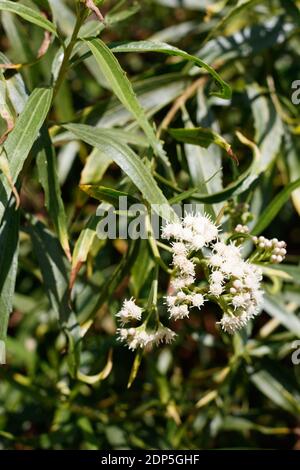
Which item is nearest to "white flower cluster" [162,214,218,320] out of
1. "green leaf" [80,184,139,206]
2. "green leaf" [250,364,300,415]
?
"green leaf" [80,184,139,206]

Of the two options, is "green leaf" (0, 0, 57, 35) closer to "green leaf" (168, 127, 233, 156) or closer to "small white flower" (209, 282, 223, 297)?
"green leaf" (168, 127, 233, 156)

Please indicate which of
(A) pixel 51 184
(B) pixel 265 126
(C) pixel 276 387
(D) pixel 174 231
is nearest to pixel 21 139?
(A) pixel 51 184

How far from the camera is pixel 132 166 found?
43.7 inches

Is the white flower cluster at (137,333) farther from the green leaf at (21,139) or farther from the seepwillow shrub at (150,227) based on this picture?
the green leaf at (21,139)

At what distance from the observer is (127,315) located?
1081 mm

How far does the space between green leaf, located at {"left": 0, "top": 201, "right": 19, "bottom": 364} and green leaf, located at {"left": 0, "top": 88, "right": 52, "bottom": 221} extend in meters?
0.11

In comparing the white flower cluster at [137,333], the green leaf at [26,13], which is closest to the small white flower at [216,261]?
the white flower cluster at [137,333]

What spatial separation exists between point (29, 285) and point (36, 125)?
3.30 ft

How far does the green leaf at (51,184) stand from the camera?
1.19 metres

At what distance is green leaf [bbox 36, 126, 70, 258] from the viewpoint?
1.19 m

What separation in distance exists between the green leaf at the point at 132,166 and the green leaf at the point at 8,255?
181 mm

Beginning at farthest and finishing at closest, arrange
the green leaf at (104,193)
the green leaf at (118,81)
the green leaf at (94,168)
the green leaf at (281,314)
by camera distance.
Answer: the green leaf at (281,314)
the green leaf at (94,168)
the green leaf at (104,193)
the green leaf at (118,81)

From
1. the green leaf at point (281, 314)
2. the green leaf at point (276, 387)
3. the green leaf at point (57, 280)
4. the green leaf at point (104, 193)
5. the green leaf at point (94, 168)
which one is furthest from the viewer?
the green leaf at point (276, 387)
